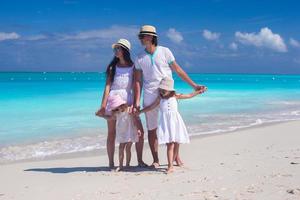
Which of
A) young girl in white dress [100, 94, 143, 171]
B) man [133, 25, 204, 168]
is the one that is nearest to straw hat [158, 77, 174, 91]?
man [133, 25, 204, 168]

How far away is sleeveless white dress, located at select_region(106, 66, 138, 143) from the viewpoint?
5.62 m

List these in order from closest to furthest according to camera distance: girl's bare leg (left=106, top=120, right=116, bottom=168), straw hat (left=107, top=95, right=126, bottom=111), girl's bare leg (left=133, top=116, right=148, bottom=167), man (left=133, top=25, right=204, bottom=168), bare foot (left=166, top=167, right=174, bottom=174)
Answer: bare foot (left=166, top=167, right=174, bottom=174), man (left=133, top=25, right=204, bottom=168), straw hat (left=107, top=95, right=126, bottom=111), girl's bare leg (left=133, top=116, right=148, bottom=167), girl's bare leg (left=106, top=120, right=116, bottom=168)

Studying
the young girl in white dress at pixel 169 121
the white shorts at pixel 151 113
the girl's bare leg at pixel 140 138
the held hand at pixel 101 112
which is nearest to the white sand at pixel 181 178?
the girl's bare leg at pixel 140 138

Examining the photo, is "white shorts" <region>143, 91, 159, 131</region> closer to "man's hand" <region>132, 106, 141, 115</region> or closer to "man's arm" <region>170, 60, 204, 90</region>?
"man's hand" <region>132, 106, 141, 115</region>

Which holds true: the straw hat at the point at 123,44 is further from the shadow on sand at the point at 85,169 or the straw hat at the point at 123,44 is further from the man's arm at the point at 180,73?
the shadow on sand at the point at 85,169

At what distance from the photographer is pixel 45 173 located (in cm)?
575

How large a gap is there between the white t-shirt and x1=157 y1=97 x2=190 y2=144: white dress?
0.23 meters

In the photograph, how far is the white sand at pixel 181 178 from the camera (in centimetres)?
430

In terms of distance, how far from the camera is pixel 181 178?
16.3 feet

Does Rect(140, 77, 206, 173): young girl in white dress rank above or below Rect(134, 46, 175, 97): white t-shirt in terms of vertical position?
Result: below

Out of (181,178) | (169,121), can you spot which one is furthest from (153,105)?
(181,178)

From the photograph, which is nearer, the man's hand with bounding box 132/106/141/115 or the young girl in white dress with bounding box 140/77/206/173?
the young girl in white dress with bounding box 140/77/206/173

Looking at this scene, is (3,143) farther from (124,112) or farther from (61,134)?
(124,112)

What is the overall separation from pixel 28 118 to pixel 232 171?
9.04 metres
